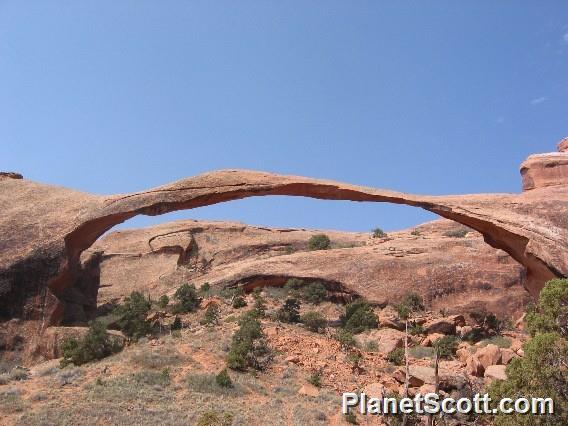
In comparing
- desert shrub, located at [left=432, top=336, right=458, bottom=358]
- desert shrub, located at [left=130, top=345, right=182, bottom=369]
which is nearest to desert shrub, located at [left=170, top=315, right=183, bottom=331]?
desert shrub, located at [left=130, top=345, right=182, bottom=369]

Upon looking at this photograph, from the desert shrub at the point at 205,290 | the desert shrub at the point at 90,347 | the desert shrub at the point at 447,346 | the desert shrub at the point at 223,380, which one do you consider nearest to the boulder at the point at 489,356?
the desert shrub at the point at 447,346

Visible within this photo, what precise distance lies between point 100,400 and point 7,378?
291 centimetres

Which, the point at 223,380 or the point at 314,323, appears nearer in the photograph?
the point at 223,380

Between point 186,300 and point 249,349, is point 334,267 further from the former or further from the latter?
point 249,349

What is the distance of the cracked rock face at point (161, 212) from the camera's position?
13.5 meters

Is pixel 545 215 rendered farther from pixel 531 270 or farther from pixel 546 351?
pixel 546 351

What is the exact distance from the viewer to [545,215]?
43.0ft

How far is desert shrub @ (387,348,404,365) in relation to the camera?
16214mm

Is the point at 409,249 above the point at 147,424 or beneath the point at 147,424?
above

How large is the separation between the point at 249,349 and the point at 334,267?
11.6 metres

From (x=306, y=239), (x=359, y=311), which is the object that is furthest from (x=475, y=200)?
(x=306, y=239)

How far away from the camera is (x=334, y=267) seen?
26.4 meters

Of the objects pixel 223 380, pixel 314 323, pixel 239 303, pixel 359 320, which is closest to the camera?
pixel 223 380

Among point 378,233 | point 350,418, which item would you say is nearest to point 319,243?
point 378,233
